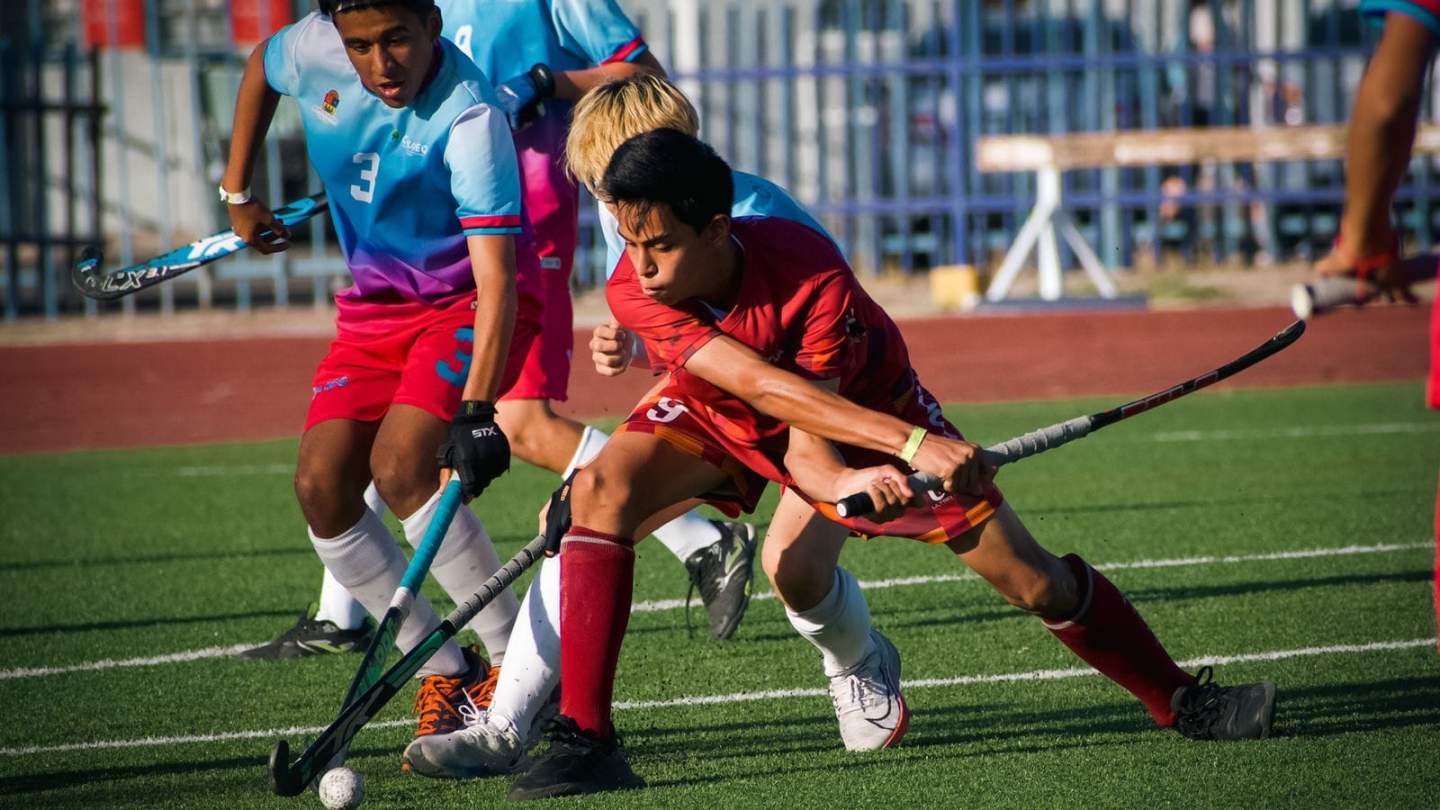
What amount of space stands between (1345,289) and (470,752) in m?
1.95

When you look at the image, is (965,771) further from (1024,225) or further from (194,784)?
(1024,225)

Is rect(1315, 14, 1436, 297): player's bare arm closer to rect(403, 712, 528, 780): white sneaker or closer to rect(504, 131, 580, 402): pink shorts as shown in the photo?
rect(403, 712, 528, 780): white sneaker

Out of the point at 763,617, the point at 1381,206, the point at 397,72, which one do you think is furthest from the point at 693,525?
the point at 1381,206

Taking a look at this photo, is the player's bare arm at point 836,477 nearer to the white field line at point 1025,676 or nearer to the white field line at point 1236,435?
the white field line at point 1025,676

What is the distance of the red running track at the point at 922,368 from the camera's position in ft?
33.1

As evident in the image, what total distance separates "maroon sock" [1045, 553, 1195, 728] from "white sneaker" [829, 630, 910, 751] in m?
0.37

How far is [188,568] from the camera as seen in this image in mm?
6180

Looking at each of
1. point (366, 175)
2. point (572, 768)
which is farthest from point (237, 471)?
point (572, 768)

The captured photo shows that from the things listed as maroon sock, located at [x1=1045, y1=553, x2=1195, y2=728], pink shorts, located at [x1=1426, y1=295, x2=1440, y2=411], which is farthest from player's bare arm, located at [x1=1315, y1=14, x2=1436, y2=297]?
maroon sock, located at [x1=1045, y1=553, x2=1195, y2=728]

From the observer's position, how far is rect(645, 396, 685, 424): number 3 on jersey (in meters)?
3.58

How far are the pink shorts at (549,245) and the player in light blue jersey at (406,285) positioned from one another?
0.84m

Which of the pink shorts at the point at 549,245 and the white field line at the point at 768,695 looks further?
the pink shorts at the point at 549,245

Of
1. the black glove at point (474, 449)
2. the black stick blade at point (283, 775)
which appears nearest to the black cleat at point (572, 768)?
the black stick blade at point (283, 775)

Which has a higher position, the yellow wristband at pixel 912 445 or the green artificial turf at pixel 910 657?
the yellow wristband at pixel 912 445
